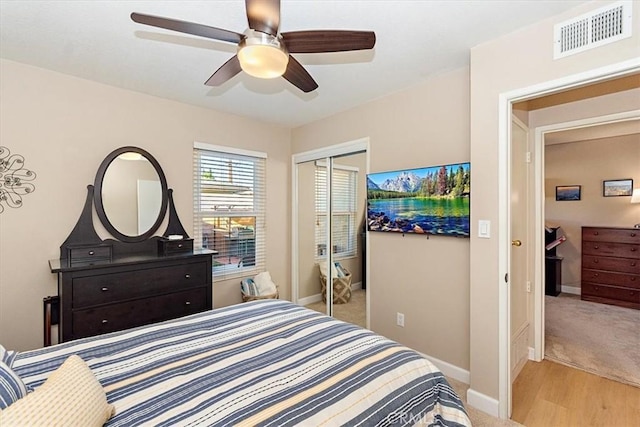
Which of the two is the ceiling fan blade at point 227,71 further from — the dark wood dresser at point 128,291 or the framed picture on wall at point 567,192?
the framed picture on wall at point 567,192

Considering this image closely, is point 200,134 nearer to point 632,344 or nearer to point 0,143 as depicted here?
point 0,143

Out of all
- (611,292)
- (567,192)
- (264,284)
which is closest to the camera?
(264,284)

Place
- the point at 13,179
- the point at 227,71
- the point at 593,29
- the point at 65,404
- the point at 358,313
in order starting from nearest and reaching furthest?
the point at 65,404
the point at 593,29
the point at 227,71
the point at 13,179
the point at 358,313

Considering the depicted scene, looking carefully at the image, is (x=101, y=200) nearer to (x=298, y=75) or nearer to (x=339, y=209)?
(x=298, y=75)

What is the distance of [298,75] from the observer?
5.99 feet

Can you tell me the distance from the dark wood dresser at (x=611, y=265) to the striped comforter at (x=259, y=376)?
4566mm

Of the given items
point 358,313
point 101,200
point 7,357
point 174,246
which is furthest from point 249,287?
point 7,357

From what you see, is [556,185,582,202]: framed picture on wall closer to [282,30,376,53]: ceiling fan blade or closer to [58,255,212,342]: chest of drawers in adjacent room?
[282,30,376,53]: ceiling fan blade

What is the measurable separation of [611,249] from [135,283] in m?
5.95

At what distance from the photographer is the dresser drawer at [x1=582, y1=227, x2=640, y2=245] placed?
13.9 feet

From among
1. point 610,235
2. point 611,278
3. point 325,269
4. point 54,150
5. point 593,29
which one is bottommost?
point 611,278

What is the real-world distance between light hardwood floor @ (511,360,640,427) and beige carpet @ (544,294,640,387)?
186 mm

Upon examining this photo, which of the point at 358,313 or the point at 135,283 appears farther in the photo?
the point at 358,313

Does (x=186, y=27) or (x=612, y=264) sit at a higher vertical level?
(x=186, y=27)
